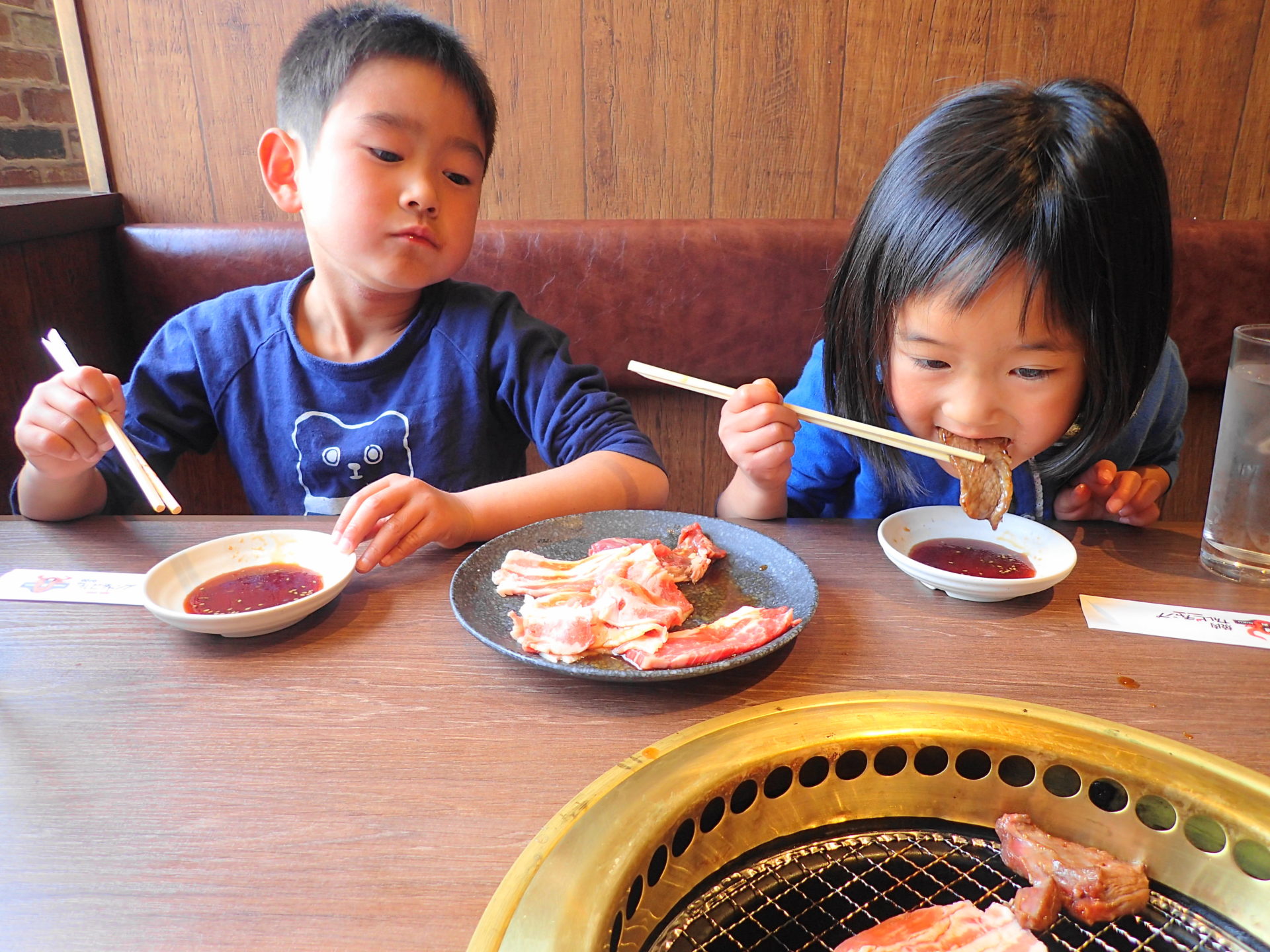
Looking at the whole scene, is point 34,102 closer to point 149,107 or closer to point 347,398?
point 149,107

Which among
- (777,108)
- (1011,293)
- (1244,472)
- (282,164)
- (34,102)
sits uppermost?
(34,102)

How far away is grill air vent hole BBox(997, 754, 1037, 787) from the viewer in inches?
32.8

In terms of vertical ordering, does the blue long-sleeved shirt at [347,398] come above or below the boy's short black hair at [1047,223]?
below

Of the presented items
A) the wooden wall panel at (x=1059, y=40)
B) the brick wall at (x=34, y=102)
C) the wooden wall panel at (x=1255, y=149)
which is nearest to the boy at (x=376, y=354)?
the wooden wall panel at (x=1059, y=40)

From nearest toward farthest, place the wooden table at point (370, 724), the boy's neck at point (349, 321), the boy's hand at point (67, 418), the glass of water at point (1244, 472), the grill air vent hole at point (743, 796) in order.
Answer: the wooden table at point (370, 724) → the grill air vent hole at point (743, 796) → the glass of water at point (1244, 472) → the boy's hand at point (67, 418) → the boy's neck at point (349, 321)

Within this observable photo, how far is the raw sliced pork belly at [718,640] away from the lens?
3.29 ft

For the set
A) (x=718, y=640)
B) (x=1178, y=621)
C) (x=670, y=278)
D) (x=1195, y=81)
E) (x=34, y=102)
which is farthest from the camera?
(x=34, y=102)

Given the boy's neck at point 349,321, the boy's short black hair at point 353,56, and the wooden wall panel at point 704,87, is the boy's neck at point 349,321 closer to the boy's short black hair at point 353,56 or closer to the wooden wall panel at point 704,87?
the boy's short black hair at point 353,56

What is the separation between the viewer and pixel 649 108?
9.26 ft

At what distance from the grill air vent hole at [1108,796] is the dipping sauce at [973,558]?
451 mm

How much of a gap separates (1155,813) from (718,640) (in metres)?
0.50

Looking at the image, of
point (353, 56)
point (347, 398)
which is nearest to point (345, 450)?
point (347, 398)

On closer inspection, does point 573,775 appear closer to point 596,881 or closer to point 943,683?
point 596,881

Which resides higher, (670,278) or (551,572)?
(670,278)
